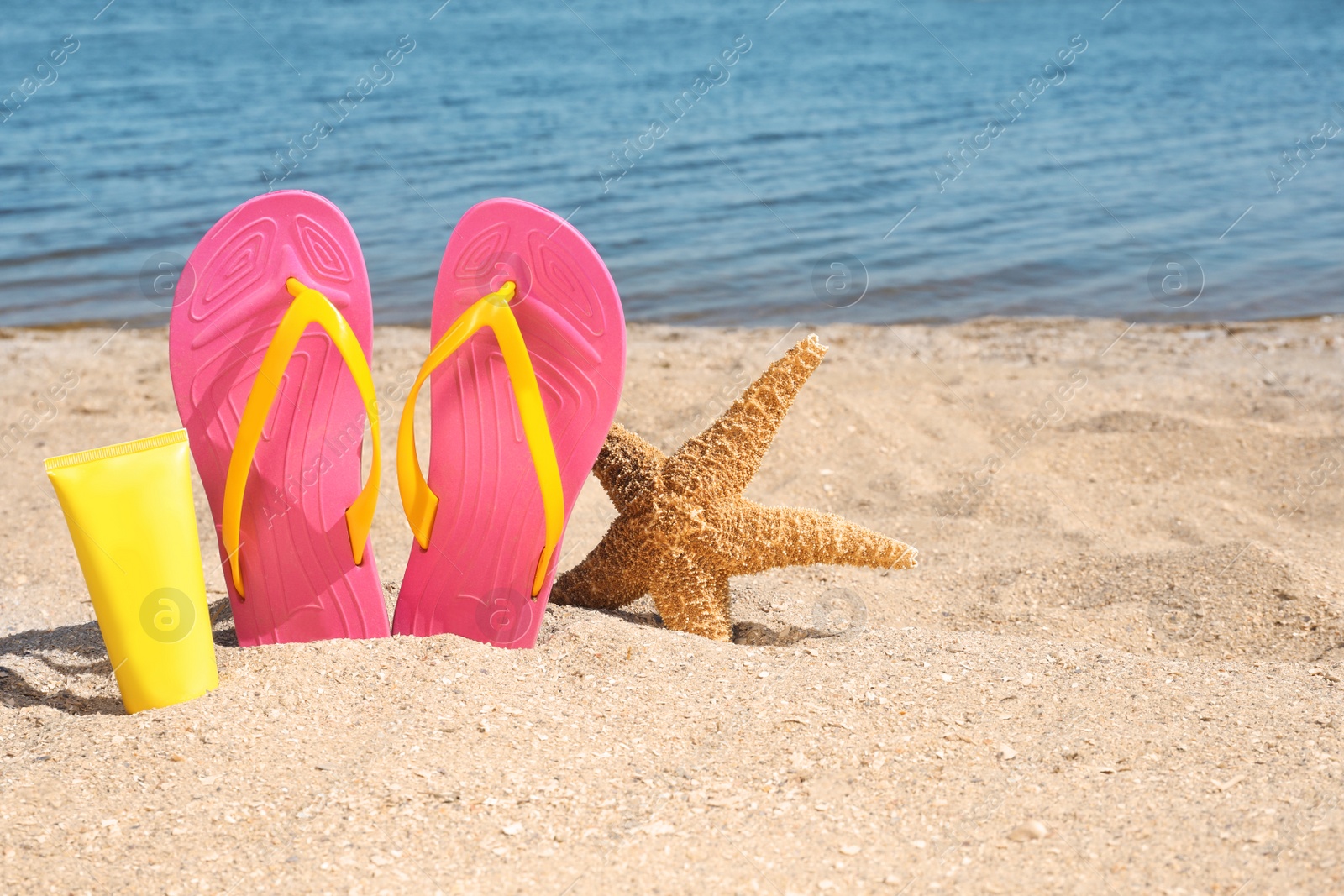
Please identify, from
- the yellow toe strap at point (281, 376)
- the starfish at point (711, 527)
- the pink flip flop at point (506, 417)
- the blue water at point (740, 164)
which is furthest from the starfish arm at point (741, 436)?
the blue water at point (740, 164)

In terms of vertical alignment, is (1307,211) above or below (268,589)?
below

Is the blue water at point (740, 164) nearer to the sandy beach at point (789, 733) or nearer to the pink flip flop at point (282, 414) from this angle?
the sandy beach at point (789, 733)

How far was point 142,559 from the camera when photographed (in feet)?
7.12

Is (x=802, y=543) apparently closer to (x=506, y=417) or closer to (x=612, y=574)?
(x=612, y=574)

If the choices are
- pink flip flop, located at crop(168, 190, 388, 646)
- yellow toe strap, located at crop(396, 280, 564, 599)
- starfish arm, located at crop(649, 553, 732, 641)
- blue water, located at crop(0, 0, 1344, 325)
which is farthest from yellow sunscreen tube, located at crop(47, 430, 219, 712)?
blue water, located at crop(0, 0, 1344, 325)

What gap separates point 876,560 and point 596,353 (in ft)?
3.25

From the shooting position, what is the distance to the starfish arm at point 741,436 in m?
2.88

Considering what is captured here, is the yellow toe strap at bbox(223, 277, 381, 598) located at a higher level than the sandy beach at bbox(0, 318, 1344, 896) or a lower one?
higher

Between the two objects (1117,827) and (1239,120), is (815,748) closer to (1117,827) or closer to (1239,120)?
(1117,827)

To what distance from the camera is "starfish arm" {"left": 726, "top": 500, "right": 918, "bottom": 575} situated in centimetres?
287

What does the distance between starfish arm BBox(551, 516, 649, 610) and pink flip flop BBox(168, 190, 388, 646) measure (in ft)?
1.83

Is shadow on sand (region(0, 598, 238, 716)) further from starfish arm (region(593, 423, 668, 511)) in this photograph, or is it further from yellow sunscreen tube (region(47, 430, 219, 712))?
starfish arm (region(593, 423, 668, 511))

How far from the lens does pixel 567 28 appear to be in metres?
21.9

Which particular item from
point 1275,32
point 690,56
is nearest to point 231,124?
point 690,56
